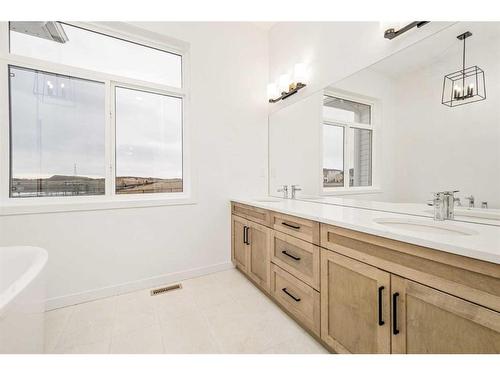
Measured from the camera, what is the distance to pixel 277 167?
2.71 metres

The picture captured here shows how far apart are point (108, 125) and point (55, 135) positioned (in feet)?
1.36

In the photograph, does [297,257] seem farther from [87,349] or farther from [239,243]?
[87,349]

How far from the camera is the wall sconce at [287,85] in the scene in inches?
90.0

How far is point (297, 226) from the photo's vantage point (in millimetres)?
1512

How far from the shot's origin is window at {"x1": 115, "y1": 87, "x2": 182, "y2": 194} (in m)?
2.21

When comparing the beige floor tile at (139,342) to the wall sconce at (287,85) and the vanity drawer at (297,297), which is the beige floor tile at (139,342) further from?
the wall sconce at (287,85)

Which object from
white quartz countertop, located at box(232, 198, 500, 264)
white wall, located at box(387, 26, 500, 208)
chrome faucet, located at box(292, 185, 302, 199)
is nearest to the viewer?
white quartz countertop, located at box(232, 198, 500, 264)

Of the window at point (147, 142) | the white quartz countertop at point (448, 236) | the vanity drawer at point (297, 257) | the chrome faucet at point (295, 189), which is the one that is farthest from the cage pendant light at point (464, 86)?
the window at point (147, 142)

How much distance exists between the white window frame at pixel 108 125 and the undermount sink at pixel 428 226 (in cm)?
182

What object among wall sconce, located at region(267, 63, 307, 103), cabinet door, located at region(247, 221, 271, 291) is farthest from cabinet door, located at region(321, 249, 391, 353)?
wall sconce, located at region(267, 63, 307, 103)

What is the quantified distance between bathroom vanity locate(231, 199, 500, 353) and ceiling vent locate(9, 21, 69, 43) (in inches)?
95.3

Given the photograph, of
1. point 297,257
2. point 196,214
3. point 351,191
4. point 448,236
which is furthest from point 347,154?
point 196,214

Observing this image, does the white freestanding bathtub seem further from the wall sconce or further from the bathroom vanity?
the wall sconce
